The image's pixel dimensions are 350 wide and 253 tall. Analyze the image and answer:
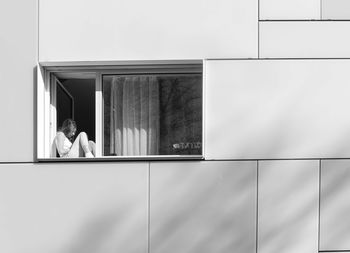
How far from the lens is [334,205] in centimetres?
480

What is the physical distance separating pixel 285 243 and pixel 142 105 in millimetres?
2275

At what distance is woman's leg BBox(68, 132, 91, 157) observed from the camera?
5.06 m

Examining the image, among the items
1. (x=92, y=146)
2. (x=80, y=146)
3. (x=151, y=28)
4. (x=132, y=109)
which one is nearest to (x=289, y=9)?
(x=151, y=28)

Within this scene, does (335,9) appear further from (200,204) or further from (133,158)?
(133,158)

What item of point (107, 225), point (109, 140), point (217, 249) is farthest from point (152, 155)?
point (217, 249)

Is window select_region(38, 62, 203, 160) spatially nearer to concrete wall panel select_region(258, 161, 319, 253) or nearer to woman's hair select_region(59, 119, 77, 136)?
woman's hair select_region(59, 119, 77, 136)

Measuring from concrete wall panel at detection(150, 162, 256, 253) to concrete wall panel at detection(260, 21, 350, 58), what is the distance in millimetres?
1317

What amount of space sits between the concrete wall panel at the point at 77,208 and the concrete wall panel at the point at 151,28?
133 cm

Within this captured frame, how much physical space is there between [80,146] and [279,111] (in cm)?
235

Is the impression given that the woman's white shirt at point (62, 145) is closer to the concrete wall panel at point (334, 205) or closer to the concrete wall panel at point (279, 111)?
the concrete wall panel at point (279, 111)

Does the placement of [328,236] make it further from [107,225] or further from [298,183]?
[107,225]

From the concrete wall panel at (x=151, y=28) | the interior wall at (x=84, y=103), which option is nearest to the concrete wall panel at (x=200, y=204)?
the interior wall at (x=84, y=103)

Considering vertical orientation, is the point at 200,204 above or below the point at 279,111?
below

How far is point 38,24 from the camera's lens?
484cm
